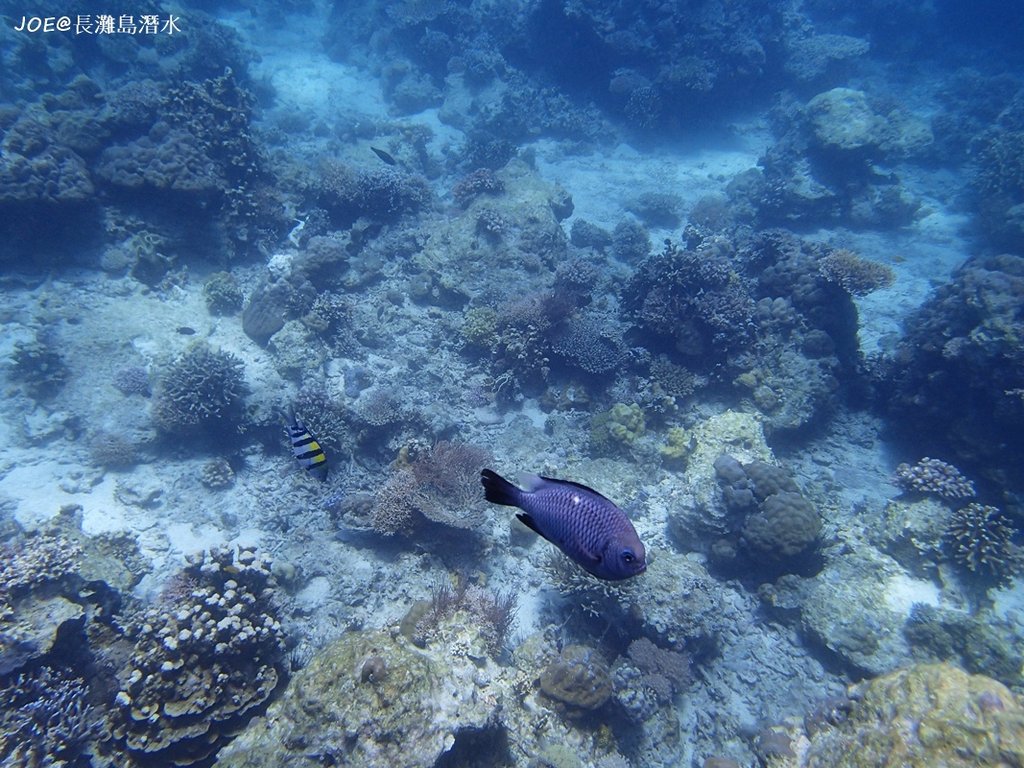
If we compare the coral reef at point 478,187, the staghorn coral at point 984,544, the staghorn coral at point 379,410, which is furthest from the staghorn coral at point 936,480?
the coral reef at point 478,187

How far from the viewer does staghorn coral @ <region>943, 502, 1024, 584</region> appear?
6.70 m

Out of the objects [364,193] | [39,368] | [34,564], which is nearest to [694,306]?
[364,193]

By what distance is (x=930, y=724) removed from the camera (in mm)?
3688

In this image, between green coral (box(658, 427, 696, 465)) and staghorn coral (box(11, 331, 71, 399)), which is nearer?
green coral (box(658, 427, 696, 465))

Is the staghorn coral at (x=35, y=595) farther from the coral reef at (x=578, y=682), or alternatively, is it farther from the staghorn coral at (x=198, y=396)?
the coral reef at (x=578, y=682)

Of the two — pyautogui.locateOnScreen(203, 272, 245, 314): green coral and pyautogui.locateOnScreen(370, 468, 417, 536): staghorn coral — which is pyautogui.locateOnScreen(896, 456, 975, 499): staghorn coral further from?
pyautogui.locateOnScreen(203, 272, 245, 314): green coral


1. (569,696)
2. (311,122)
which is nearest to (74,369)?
(569,696)

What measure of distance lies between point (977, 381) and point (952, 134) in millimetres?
17259

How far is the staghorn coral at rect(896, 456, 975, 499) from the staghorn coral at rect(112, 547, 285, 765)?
9328 mm

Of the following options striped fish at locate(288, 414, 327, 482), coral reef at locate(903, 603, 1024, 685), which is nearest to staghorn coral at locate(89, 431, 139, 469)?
striped fish at locate(288, 414, 327, 482)

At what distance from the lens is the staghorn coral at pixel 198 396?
321 inches

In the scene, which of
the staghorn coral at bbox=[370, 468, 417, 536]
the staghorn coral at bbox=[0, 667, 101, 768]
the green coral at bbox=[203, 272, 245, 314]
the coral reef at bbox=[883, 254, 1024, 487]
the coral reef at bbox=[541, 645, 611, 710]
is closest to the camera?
the staghorn coral at bbox=[0, 667, 101, 768]

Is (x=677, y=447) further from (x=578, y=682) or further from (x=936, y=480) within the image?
(x=578, y=682)

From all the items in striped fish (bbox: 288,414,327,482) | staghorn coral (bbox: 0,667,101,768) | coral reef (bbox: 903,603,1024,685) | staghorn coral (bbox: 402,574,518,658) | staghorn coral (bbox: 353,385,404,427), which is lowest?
staghorn coral (bbox: 0,667,101,768)
